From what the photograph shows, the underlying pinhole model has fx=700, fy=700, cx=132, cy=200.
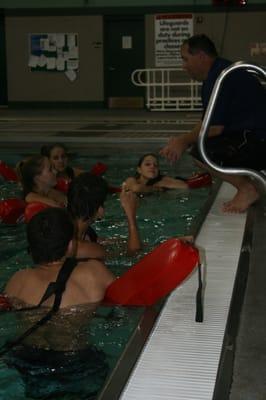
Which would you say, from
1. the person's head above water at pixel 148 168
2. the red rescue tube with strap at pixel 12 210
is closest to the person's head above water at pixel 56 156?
the person's head above water at pixel 148 168

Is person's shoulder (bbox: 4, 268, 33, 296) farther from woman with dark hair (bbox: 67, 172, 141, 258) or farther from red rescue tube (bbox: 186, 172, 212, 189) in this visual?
red rescue tube (bbox: 186, 172, 212, 189)

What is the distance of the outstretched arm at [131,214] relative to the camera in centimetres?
443

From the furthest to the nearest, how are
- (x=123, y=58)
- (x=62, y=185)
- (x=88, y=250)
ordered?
(x=123, y=58) < (x=62, y=185) < (x=88, y=250)

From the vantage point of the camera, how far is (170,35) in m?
18.5

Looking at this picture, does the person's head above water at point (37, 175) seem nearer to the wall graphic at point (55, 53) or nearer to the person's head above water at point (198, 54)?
the person's head above water at point (198, 54)

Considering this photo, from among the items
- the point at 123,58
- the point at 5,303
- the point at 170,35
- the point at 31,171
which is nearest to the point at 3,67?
the point at 123,58

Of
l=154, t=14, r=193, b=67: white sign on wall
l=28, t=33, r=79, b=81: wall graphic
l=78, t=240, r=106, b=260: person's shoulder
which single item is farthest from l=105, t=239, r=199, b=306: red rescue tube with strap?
l=28, t=33, r=79, b=81: wall graphic

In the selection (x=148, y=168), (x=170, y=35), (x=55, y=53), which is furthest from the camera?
(x=55, y=53)

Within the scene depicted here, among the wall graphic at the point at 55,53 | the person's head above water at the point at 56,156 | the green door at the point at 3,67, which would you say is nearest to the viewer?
the person's head above water at the point at 56,156

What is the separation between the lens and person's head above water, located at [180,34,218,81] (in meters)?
5.25

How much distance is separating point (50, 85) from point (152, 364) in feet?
56.7

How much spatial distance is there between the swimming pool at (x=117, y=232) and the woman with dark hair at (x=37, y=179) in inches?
16.9

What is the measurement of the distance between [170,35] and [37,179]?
13.8 meters

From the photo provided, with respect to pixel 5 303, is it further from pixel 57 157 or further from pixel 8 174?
pixel 8 174
